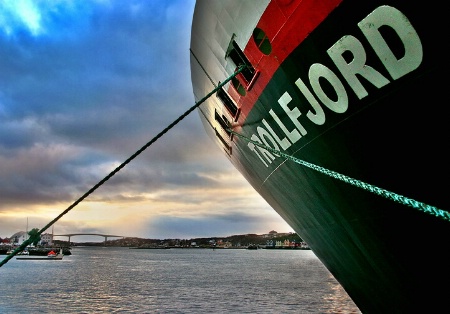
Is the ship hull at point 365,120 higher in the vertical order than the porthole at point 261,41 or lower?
lower

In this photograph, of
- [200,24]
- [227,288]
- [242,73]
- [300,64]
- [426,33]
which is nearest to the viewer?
[426,33]

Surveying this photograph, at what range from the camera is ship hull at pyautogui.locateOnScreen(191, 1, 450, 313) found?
9.95ft

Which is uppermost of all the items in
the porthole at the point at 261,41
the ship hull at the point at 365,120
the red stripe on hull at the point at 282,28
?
the porthole at the point at 261,41

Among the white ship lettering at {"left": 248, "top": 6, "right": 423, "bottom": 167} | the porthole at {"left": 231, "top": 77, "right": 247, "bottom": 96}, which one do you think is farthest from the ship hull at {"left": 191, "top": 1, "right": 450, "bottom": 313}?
the porthole at {"left": 231, "top": 77, "right": 247, "bottom": 96}

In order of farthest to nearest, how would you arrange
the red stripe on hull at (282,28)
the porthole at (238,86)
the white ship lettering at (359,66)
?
the porthole at (238,86)
the red stripe on hull at (282,28)
the white ship lettering at (359,66)

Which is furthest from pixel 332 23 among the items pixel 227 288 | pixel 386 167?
pixel 227 288

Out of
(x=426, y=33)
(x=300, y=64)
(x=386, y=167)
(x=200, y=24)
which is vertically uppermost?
(x=200, y=24)

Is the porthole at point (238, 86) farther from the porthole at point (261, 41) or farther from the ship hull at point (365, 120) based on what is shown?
the porthole at point (261, 41)

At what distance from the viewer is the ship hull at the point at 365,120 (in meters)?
3.03

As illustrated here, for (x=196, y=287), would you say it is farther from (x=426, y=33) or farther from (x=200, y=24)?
(x=426, y=33)

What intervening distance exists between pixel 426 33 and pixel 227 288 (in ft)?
118

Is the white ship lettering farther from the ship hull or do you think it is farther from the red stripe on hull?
the red stripe on hull

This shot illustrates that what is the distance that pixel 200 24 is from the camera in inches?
251

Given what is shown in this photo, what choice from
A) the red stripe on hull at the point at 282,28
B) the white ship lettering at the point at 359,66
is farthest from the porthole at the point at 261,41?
the white ship lettering at the point at 359,66
